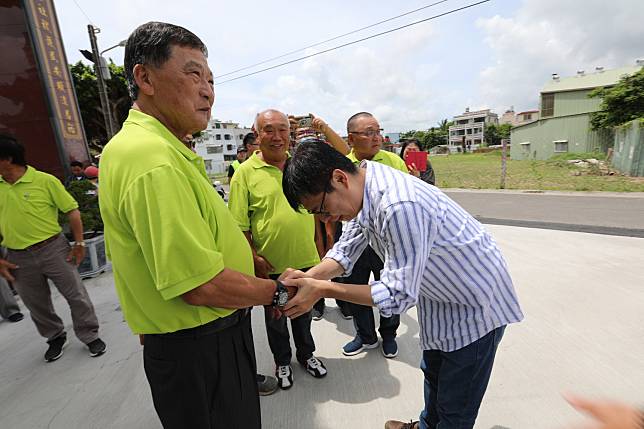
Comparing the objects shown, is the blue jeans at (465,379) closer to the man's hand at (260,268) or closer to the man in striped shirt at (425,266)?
the man in striped shirt at (425,266)

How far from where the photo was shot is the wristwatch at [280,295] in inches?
52.6

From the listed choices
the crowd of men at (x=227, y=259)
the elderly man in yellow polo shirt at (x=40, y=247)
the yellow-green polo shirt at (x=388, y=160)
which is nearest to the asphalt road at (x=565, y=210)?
the yellow-green polo shirt at (x=388, y=160)

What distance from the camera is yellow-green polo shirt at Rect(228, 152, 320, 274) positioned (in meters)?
2.31

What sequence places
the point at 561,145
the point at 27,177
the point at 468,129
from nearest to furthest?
the point at 27,177, the point at 561,145, the point at 468,129

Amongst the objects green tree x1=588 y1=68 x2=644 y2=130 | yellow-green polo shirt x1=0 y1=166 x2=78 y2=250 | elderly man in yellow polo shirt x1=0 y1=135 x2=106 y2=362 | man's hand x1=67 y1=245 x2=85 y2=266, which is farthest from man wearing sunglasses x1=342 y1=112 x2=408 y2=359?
green tree x1=588 y1=68 x2=644 y2=130

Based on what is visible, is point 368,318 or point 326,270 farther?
point 368,318

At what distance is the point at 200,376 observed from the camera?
4.16 ft

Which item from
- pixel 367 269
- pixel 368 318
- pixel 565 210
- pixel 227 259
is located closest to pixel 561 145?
pixel 565 210

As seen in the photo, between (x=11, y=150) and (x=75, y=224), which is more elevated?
(x=11, y=150)

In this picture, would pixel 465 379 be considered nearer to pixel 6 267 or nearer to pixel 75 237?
pixel 75 237

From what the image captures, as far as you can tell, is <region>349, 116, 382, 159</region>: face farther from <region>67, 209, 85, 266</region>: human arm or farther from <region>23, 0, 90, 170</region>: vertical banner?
<region>23, 0, 90, 170</region>: vertical banner

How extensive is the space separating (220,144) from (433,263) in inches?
2493

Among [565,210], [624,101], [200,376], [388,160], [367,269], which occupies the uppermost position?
[624,101]

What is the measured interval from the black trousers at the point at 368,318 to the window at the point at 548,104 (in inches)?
1533
